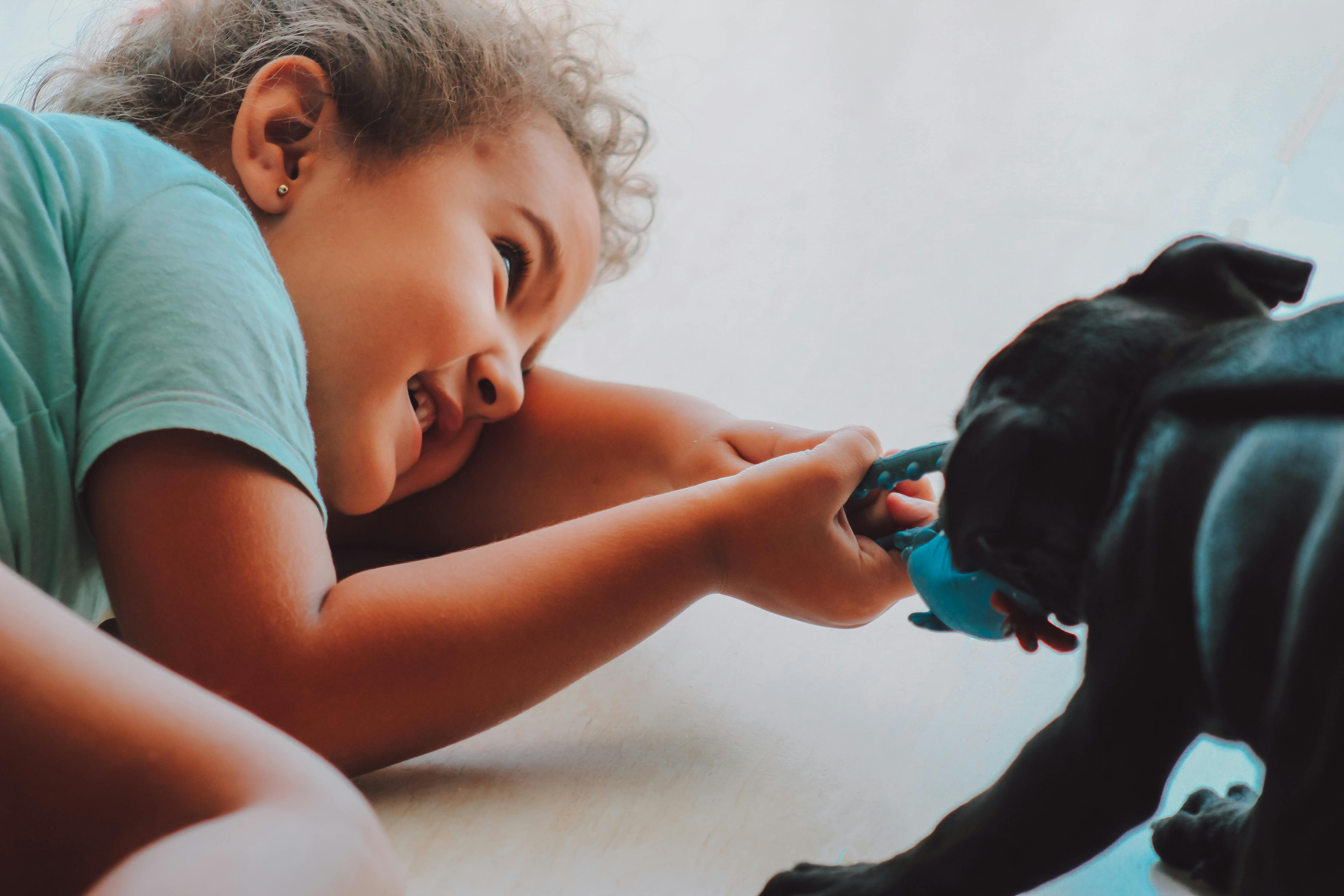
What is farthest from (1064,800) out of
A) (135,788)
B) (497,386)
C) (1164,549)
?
(497,386)

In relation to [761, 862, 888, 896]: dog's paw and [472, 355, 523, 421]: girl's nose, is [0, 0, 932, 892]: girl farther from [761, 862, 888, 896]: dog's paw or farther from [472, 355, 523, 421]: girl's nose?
[761, 862, 888, 896]: dog's paw

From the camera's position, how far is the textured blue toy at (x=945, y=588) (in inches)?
14.4

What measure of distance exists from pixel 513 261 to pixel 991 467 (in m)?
0.39

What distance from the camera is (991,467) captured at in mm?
260

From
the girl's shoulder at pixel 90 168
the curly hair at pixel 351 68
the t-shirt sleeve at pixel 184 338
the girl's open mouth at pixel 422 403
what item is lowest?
the girl's open mouth at pixel 422 403

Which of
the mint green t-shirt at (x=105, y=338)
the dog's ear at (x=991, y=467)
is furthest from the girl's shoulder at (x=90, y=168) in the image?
the dog's ear at (x=991, y=467)

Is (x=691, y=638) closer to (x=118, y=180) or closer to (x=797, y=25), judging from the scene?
(x=118, y=180)

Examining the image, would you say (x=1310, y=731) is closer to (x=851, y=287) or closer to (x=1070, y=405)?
(x=1070, y=405)

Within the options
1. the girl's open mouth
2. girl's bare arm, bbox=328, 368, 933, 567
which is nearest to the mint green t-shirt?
the girl's open mouth

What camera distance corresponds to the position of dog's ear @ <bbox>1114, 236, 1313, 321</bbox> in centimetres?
27

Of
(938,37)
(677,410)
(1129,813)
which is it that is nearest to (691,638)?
(677,410)

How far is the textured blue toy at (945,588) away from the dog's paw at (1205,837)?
0.26 feet

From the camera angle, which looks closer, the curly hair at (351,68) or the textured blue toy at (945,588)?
the textured blue toy at (945,588)

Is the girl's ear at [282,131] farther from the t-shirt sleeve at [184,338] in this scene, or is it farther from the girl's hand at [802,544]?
the girl's hand at [802,544]
